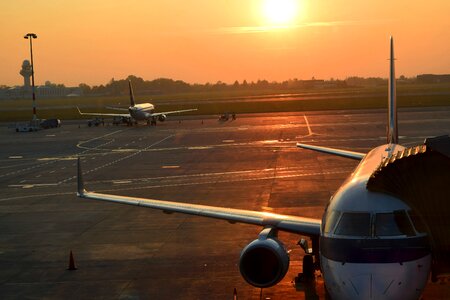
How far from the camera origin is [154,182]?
45.9 meters

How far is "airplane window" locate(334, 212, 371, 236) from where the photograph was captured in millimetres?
15359

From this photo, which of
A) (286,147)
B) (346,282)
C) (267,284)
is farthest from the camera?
(286,147)

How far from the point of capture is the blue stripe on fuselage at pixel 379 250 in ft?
48.7

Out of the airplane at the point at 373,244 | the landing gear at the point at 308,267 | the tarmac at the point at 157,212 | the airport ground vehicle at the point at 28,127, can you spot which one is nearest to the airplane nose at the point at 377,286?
the airplane at the point at 373,244

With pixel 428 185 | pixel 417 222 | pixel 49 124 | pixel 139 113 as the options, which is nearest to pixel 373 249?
pixel 417 222

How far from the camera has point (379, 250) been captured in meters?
14.9

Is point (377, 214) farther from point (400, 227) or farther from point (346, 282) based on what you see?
point (346, 282)

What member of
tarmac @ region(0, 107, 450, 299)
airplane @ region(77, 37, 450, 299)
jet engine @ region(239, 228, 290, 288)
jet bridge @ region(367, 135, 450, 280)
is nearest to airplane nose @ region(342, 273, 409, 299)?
airplane @ region(77, 37, 450, 299)

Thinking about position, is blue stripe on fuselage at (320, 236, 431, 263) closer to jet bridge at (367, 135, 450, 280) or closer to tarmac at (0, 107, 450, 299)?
jet bridge at (367, 135, 450, 280)

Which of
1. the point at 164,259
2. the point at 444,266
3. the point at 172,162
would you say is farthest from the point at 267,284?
the point at 172,162

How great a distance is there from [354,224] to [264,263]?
10.5 feet

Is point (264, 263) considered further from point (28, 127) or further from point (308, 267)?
point (28, 127)

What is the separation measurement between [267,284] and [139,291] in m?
5.58

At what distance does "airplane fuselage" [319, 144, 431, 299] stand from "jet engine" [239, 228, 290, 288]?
1.43 meters
